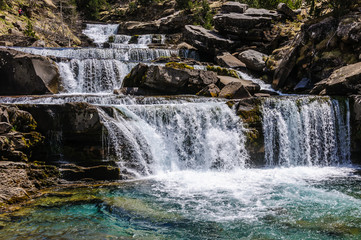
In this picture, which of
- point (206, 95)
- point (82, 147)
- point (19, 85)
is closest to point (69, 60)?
point (19, 85)

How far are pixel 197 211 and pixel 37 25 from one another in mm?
31660

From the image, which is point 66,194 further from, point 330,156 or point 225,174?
point 330,156

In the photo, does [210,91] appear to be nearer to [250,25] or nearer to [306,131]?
[306,131]

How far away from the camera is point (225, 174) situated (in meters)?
11.3

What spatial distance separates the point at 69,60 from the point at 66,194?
1150 centimetres

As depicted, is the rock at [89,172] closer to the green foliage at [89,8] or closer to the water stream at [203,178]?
the water stream at [203,178]

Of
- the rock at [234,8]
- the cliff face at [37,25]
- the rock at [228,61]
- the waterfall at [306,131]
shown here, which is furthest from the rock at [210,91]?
the cliff face at [37,25]

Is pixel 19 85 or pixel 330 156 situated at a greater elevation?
pixel 19 85

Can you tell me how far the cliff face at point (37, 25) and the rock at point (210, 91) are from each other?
16.6m

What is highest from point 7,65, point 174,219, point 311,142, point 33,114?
point 7,65

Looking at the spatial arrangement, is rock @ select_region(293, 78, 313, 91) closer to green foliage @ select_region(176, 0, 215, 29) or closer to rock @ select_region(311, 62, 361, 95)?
rock @ select_region(311, 62, 361, 95)

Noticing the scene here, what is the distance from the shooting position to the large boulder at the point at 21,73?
14.8m

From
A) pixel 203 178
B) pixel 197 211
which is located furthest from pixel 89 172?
pixel 197 211

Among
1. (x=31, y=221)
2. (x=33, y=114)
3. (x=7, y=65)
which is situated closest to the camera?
(x=31, y=221)
